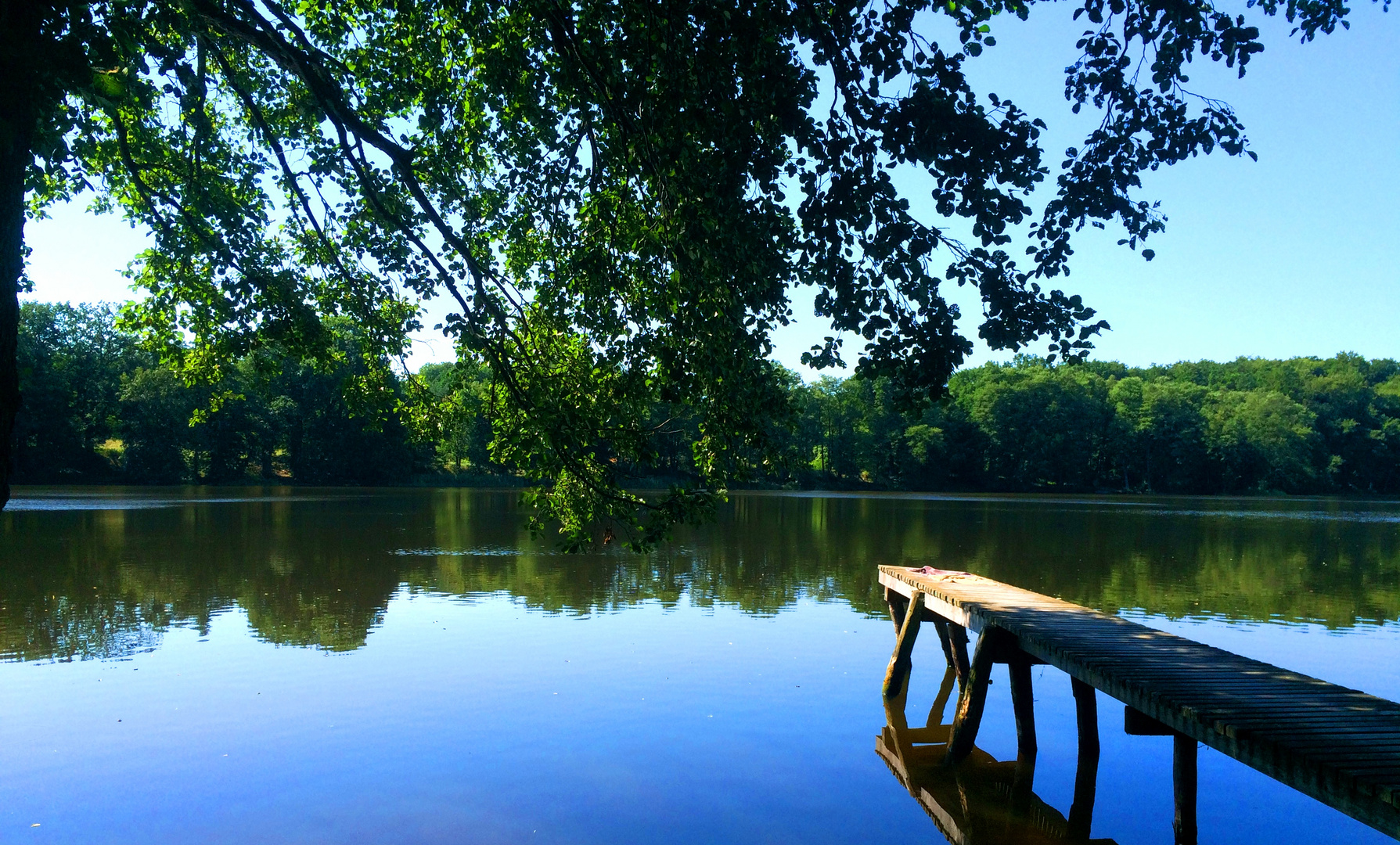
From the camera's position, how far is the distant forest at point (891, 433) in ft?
226

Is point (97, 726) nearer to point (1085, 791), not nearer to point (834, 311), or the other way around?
point (834, 311)

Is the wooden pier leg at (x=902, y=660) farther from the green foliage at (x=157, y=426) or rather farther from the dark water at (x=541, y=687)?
the green foliage at (x=157, y=426)

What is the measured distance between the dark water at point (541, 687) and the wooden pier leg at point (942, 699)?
18 cm

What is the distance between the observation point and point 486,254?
11203mm

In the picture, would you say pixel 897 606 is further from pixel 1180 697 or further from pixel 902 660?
pixel 1180 697

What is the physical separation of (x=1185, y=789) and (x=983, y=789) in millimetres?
1803

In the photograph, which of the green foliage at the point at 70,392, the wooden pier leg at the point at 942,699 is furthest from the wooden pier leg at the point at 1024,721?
the green foliage at the point at 70,392

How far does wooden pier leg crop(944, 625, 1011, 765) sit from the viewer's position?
372 inches

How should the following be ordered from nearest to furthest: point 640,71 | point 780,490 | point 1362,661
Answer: point 640,71 < point 1362,661 < point 780,490

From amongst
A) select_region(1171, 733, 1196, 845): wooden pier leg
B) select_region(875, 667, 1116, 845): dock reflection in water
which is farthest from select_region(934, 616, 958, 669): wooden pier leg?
select_region(1171, 733, 1196, 845): wooden pier leg

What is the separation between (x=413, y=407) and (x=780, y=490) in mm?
69134

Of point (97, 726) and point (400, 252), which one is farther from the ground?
point (400, 252)

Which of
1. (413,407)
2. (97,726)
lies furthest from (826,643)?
(97,726)

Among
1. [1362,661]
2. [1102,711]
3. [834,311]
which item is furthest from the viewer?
[1362,661]
